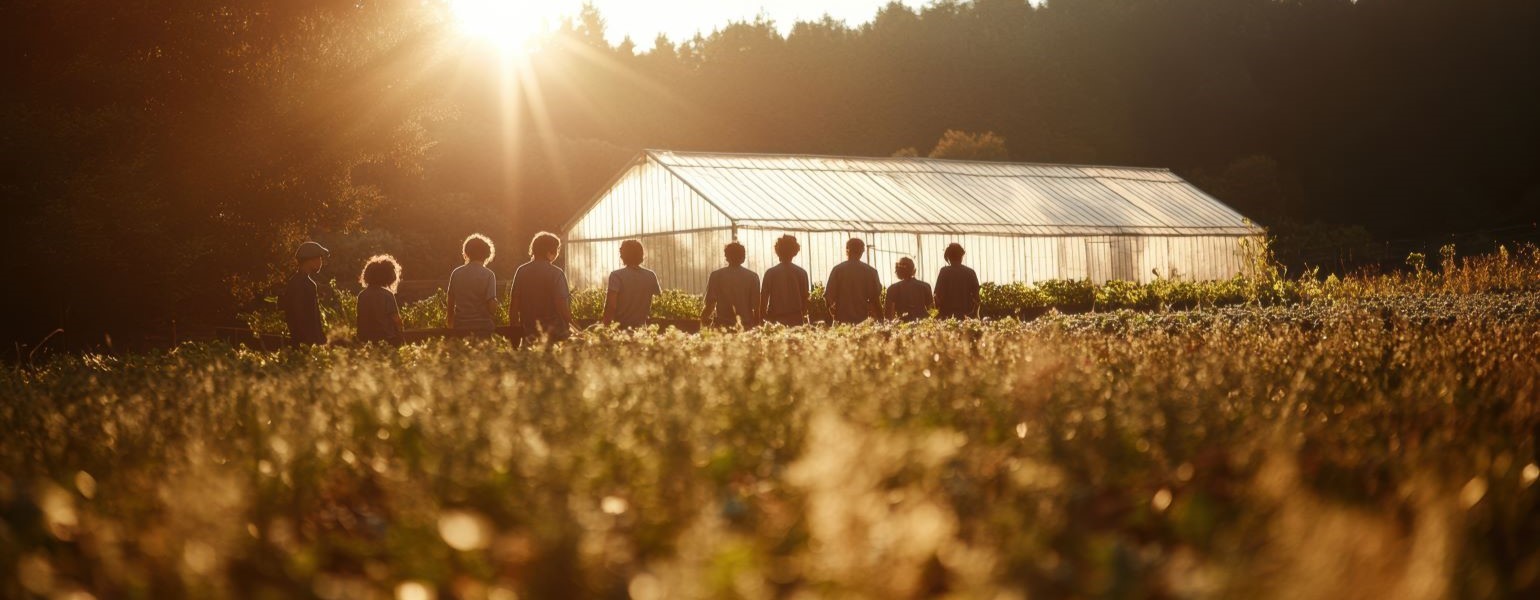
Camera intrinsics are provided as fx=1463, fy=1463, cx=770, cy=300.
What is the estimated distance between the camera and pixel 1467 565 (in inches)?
88.0

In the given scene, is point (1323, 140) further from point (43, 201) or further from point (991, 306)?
point (43, 201)

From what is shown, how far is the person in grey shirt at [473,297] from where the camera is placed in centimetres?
1002

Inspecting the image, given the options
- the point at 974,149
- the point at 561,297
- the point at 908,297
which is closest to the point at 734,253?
the point at 908,297

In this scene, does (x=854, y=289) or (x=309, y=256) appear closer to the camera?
(x=309, y=256)

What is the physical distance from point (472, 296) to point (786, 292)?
250cm

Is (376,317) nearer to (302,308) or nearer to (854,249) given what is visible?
(302,308)

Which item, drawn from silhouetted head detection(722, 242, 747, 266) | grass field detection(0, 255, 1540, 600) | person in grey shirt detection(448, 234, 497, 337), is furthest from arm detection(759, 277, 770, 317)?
grass field detection(0, 255, 1540, 600)

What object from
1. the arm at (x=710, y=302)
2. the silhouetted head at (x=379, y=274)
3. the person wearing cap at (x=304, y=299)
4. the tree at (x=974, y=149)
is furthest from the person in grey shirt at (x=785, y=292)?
the tree at (x=974, y=149)

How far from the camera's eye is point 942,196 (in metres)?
31.4

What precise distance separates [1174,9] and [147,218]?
63.6 metres

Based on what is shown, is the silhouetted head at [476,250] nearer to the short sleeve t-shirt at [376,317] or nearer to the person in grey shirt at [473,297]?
the person in grey shirt at [473,297]

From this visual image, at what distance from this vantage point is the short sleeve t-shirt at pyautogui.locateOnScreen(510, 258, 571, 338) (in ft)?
33.0

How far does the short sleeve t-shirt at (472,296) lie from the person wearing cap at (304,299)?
90 centimetres

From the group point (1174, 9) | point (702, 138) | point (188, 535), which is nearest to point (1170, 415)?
point (188, 535)
